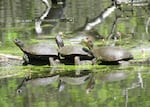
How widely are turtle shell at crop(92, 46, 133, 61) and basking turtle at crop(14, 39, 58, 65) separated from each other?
0.53 m

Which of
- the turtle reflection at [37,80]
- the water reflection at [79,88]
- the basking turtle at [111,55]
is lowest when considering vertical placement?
the turtle reflection at [37,80]

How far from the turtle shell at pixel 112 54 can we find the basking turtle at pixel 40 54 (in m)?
0.53

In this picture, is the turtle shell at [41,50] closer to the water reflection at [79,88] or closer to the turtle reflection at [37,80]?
the water reflection at [79,88]

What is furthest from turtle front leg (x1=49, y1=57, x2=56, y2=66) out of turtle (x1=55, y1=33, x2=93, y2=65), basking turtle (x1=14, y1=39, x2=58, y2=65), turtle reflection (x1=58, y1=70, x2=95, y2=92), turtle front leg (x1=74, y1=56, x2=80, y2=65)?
turtle reflection (x1=58, y1=70, x2=95, y2=92)

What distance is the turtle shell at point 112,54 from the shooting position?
650cm

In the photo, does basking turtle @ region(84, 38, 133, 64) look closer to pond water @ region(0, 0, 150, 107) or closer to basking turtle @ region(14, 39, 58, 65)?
pond water @ region(0, 0, 150, 107)

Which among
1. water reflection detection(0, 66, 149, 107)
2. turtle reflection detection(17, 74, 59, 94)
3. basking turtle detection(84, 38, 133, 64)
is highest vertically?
basking turtle detection(84, 38, 133, 64)

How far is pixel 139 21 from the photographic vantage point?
35.3 ft

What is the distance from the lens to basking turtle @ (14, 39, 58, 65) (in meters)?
6.68

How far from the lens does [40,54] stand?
6691mm

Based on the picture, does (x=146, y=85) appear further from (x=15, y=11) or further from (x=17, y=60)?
(x=15, y=11)

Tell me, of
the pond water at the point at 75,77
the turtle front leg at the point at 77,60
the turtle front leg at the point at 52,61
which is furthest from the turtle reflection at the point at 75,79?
the turtle front leg at the point at 52,61

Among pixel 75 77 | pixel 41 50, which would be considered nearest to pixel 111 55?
pixel 75 77

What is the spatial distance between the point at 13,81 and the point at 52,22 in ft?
19.4
